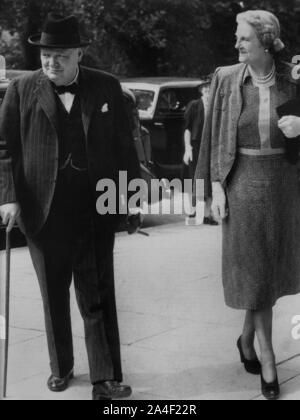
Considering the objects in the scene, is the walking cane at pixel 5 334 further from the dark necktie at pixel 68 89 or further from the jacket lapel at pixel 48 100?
the dark necktie at pixel 68 89

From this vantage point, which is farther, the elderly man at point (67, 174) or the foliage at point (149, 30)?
the foliage at point (149, 30)

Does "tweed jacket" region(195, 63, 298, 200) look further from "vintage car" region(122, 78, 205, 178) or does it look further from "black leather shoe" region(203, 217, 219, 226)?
"vintage car" region(122, 78, 205, 178)

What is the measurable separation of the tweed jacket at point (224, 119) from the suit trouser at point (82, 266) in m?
0.65

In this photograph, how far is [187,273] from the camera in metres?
8.68

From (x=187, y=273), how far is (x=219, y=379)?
331 cm

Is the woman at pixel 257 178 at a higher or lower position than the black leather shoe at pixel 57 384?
higher

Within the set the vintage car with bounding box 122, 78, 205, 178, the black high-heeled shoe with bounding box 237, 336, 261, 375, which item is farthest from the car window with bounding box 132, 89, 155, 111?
the black high-heeled shoe with bounding box 237, 336, 261, 375

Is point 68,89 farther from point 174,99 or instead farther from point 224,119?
point 174,99

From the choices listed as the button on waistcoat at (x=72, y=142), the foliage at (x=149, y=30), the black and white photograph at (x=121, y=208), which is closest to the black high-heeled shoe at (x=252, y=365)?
the black and white photograph at (x=121, y=208)

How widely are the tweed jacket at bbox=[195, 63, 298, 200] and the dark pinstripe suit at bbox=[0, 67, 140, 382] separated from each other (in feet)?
1.39

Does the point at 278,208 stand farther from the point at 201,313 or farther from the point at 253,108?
the point at 201,313

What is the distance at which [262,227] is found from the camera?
5.18 metres

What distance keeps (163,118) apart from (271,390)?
1176 cm

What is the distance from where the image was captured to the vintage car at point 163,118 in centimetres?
1642
